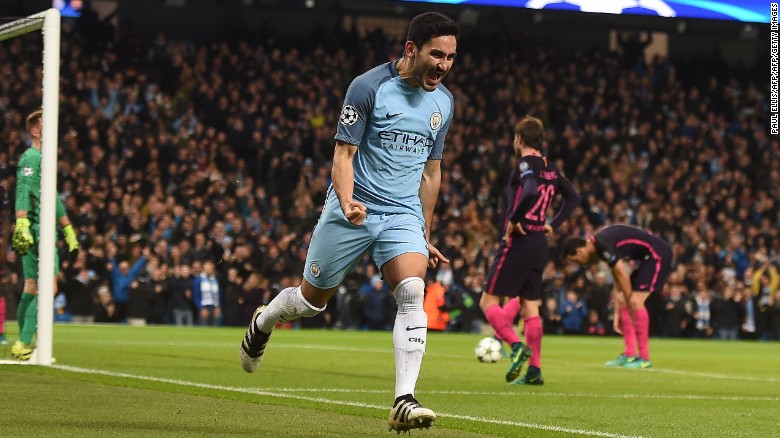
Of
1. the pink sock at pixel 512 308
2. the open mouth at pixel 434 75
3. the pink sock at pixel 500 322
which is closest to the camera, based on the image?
the open mouth at pixel 434 75

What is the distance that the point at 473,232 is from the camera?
28.9 meters

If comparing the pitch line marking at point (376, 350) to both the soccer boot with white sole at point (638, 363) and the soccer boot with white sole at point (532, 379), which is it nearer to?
the soccer boot with white sole at point (638, 363)

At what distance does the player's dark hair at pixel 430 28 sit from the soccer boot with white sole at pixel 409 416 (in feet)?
5.84

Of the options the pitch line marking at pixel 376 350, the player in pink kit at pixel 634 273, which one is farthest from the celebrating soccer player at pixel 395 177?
the player in pink kit at pixel 634 273

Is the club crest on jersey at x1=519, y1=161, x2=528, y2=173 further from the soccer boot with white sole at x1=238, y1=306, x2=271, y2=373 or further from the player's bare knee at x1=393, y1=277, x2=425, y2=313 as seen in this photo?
the player's bare knee at x1=393, y1=277, x2=425, y2=313

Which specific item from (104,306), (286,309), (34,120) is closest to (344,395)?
(286,309)

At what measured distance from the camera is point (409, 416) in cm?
616

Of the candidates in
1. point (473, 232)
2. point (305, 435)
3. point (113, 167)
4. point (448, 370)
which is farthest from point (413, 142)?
point (473, 232)

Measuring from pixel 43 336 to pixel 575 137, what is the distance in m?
23.3

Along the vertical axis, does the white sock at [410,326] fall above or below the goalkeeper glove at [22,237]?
below

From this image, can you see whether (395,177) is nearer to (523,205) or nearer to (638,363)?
(523,205)

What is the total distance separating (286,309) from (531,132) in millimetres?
4791

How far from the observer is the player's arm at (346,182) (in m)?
6.55

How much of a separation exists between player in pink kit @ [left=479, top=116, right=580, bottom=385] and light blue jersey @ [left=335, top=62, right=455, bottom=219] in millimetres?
4899
